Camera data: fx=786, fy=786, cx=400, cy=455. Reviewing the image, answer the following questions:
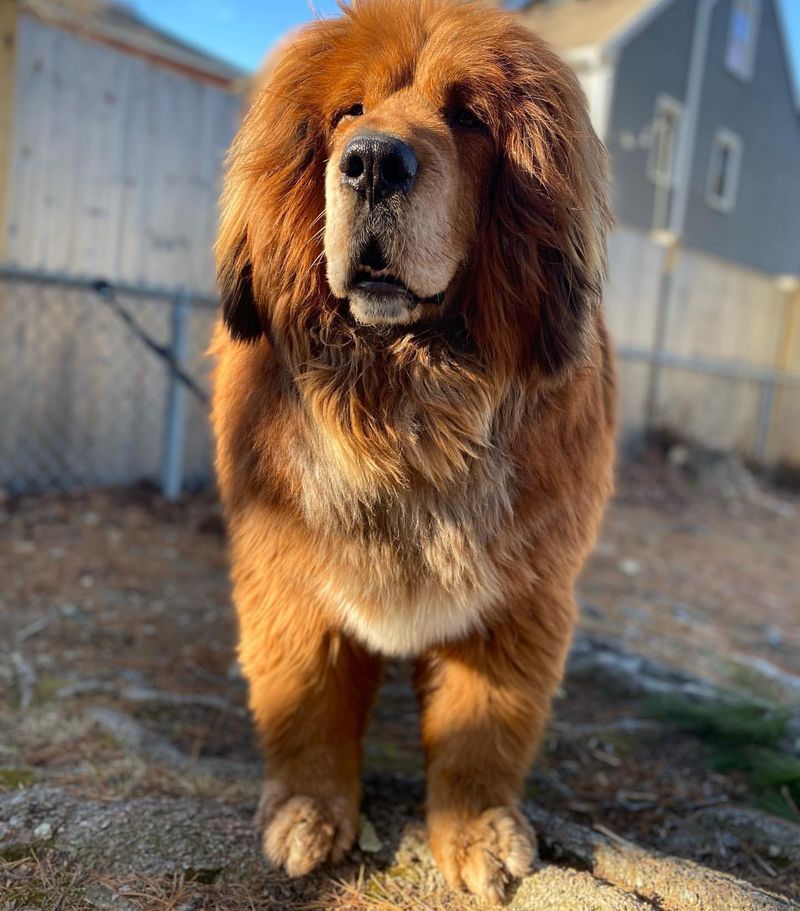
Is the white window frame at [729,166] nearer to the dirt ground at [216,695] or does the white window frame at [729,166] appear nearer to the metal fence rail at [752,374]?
the metal fence rail at [752,374]

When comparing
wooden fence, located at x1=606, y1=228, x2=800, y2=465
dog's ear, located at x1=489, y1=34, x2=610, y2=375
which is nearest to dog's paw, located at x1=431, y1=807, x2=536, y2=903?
dog's ear, located at x1=489, y1=34, x2=610, y2=375

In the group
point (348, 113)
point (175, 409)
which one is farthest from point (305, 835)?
point (175, 409)

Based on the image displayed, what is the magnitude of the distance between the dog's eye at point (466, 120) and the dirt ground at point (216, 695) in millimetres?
1640

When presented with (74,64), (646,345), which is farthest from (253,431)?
(646,345)

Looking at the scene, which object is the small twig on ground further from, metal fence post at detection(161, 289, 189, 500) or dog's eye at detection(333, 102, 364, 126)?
metal fence post at detection(161, 289, 189, 500)

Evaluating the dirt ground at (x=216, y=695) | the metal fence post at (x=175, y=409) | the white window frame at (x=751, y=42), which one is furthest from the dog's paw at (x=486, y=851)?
the white window frame at (x=751, y=42)

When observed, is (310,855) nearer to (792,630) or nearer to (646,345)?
(792,630)

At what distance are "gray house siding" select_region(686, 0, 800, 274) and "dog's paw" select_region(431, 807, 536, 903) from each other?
Result: 51.2ft

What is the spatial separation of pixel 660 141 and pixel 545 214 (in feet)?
48.0

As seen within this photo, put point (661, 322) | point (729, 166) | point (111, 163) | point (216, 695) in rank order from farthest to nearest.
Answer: point (729, 166), point (661, 322), point (111, 163), point (216, 695)

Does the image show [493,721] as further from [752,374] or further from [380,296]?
[752,374]

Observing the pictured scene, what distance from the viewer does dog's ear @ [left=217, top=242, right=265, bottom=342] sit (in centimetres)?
178

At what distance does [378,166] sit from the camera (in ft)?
4.73

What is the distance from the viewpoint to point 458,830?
181cm
